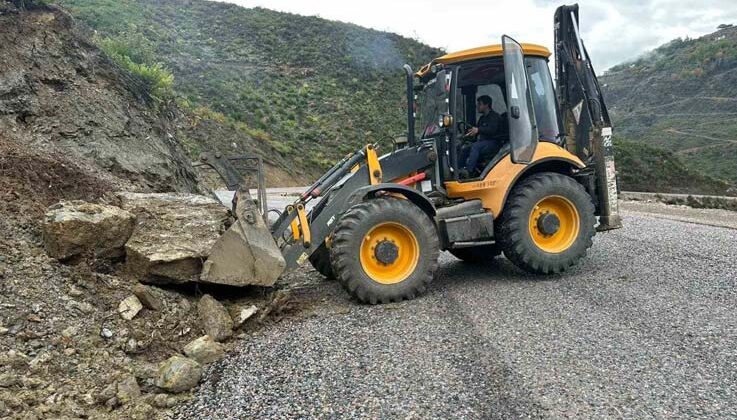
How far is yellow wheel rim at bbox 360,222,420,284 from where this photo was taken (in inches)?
213

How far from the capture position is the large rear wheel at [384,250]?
5195mm

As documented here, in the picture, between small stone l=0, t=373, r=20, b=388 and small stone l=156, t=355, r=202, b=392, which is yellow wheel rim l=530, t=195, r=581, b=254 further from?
small stone l=0, t=373, r=20, b=388

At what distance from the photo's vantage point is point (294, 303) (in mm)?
5520

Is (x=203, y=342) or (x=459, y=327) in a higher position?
(x=203, y=342)

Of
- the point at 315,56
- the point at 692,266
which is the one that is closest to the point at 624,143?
the point at 315,56

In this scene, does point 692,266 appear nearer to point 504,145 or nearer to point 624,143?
point 504,145

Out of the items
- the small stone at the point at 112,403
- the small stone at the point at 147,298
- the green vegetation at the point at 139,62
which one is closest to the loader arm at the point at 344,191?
the small stone at the point at 147,298

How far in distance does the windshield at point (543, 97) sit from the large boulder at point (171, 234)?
3613 millimetres

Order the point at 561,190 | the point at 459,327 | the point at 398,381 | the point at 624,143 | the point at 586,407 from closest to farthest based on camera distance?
the point at 586,407 → the point at 398,381 → the point at 459,327 → the point at 561,190 → the point at 624,143

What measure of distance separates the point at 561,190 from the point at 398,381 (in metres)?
3.43

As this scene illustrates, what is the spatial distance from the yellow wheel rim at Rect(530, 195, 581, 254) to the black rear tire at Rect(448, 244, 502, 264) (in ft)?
2.50

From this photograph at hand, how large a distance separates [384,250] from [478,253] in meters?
2.11

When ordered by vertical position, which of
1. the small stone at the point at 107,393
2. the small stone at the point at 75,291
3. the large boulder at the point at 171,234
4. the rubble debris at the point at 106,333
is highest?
the large boulder at the point at 171,234

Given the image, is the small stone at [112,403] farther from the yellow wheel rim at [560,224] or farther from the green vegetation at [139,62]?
the green vegetation at [139,62]
